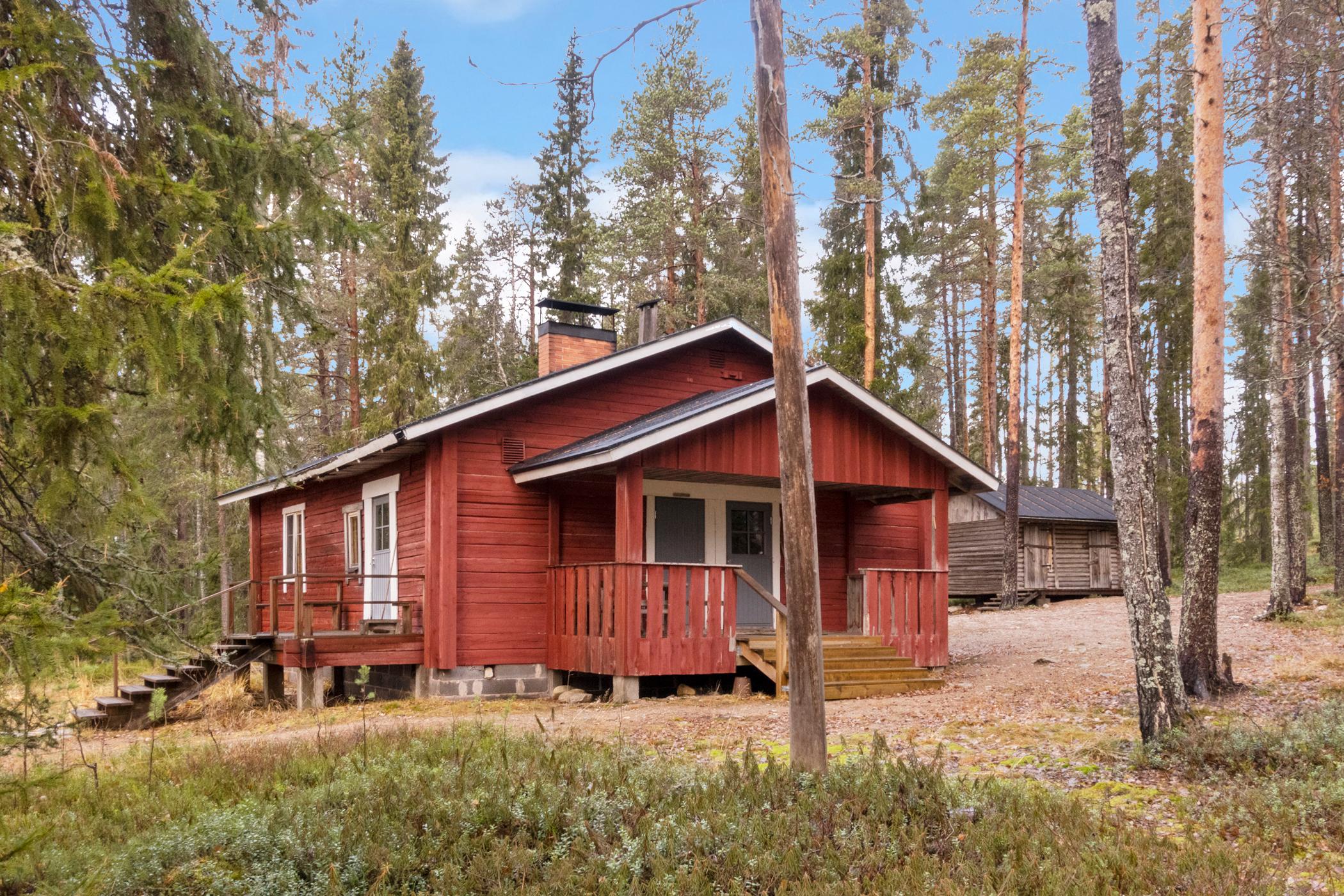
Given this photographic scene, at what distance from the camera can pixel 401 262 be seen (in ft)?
83.5

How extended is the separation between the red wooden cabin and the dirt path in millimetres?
826

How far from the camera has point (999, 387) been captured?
41.4 m

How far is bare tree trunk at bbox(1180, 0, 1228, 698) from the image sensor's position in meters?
10.2

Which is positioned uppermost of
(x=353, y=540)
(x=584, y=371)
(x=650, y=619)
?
(x=584, y=371)

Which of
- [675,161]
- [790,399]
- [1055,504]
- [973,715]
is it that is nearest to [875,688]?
[973,715]

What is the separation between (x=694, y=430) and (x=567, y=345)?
4.85 metres

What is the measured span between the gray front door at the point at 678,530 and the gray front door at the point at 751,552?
0.52 meters

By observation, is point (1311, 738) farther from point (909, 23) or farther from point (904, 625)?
point (909, 23)

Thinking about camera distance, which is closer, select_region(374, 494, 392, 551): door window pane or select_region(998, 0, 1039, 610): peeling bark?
select_region(374, 494, 392, 551): door window pane

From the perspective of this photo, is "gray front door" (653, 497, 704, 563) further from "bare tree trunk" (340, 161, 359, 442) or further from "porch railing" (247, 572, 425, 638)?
"bare tree trunk" (340, 161, 359, 442)

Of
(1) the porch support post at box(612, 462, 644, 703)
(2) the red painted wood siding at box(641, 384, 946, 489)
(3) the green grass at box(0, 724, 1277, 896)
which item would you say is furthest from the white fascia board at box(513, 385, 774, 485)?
(3) the green grass at box(0, 724, 1277, 896)

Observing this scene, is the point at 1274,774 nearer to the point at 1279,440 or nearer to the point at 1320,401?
the point at 1279,440

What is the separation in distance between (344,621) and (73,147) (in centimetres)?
1203

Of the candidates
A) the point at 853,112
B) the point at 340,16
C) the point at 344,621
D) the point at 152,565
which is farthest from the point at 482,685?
the point at 340,16
